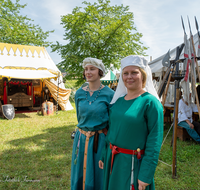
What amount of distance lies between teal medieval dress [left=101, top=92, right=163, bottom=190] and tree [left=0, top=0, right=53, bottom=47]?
1907 centimetres

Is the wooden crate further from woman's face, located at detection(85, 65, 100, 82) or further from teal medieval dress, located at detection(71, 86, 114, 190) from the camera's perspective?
woman's face, located at detection(85, 65, 100, 82)

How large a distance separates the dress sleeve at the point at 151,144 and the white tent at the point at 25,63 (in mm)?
7447

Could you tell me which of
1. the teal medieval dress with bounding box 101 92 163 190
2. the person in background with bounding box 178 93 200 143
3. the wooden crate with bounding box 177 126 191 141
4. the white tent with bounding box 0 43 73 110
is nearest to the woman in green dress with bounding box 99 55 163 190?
the teal medieval dress with bounding box 101 92 163 190

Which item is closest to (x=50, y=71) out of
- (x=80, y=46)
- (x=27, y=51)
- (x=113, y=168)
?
(x=27, y=51)

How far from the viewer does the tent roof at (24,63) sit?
774 cm

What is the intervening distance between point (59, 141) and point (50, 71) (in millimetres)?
4692

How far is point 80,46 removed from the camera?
14.1 metres

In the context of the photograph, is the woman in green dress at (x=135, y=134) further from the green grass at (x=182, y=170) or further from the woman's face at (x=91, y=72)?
the green grass at (x=182, y=170)

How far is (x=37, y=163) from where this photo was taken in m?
3.38

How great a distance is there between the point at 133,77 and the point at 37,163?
305 centimetres

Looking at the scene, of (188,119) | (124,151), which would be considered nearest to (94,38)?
(188,119)

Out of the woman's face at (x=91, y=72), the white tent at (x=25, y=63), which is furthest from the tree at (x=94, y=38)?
the woman's face at (x=91, y=72)

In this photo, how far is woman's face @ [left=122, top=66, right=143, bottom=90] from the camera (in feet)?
4.33

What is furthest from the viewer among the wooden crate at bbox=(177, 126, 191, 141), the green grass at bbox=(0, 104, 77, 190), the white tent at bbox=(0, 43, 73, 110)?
the white tent at bbox=(0, 43, 73, 110)
